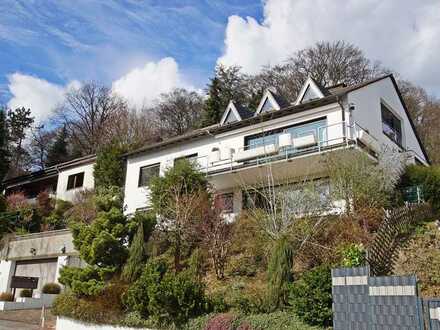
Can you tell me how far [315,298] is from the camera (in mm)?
9281

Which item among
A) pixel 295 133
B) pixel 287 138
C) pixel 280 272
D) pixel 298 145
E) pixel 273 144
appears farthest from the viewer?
pixel 295 133

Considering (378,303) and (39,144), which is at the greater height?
(39,144)

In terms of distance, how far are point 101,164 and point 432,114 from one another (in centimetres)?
2587

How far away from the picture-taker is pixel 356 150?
17578 mm

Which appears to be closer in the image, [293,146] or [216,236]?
[216,236]

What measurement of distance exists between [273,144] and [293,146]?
97 cm

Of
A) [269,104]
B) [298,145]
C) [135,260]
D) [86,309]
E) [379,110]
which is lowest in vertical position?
[86,309]

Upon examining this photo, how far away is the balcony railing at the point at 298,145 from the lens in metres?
18.4

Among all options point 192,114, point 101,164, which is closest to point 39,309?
point 101,164

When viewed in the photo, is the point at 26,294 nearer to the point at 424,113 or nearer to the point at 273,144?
the point at 273,144

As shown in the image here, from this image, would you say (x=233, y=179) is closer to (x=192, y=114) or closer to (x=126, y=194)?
(x=126, y=194)

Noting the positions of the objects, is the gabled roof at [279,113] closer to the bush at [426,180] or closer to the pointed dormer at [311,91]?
the pointed dormer at [311,91]

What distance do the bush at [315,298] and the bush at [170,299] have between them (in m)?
2.70

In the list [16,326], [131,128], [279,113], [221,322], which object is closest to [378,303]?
[221,322]
